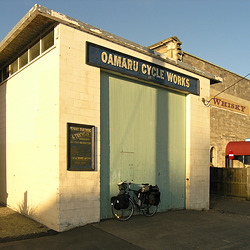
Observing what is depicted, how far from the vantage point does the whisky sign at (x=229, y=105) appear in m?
20.9

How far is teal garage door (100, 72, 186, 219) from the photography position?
28.9 ft


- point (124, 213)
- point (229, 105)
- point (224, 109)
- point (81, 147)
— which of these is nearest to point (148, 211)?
point (124, 213)

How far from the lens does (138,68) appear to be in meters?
9.66

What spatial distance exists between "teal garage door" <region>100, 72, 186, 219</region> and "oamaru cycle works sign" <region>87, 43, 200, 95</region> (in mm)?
319

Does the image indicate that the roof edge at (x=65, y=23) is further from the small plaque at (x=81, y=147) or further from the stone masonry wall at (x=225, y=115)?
the stone masonry wall at (x=225, y=115)

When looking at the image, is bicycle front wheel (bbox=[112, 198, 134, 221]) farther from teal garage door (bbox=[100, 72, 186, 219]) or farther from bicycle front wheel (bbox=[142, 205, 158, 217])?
bicycle front wheel (bbox=[142, 205, 158, 217])

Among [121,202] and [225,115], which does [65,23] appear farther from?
[225,115]

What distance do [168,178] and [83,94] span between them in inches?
186

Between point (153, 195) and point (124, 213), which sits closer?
point (124, 213)

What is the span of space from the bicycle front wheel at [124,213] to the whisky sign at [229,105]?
13.4 metres

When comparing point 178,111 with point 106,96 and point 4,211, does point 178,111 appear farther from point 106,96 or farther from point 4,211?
point 4,211

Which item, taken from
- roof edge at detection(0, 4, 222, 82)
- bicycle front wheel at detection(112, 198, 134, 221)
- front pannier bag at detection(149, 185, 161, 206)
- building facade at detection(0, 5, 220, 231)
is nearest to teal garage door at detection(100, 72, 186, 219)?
building facade at detection(0, 5, 220, 231)

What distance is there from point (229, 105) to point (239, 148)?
12.3 feet

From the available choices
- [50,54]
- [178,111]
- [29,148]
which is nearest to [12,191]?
[29,148]
